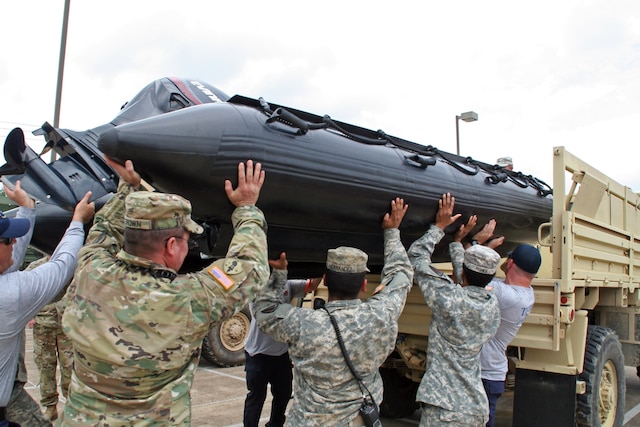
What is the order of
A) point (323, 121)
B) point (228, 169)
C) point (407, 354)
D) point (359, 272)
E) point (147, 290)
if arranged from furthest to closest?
point (407, 354), point (323, 121), point (359, 272), point (228, 169), point (147, 290)

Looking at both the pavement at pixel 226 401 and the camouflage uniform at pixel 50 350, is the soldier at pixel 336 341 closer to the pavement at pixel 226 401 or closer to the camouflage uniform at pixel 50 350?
the pavement at pixel 226 401

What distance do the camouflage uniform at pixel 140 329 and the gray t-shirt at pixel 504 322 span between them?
73.9 inches

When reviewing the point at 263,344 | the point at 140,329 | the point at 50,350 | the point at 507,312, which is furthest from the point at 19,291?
the point at 507,312

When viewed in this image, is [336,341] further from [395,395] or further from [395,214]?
[395,395]

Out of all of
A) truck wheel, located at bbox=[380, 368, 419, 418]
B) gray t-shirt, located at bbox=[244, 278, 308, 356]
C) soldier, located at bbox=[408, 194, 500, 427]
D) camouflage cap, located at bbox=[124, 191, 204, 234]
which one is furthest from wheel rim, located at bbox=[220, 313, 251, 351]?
camouflage cap, located at bbox=[124, 191, 204, 234]

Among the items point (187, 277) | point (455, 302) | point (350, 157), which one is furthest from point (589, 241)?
point (187, 277)

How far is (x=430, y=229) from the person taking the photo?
3.10m

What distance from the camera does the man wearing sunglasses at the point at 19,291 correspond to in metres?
2.16

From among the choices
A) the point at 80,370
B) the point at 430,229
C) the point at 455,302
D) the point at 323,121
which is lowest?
the point at 80,370

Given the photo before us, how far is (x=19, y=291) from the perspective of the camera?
2.15 meters

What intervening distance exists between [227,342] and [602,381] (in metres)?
4.44

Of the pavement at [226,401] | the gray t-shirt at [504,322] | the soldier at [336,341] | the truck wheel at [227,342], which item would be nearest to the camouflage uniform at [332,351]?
the soldier at [336,341]

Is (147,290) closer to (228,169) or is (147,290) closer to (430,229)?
(228,169)

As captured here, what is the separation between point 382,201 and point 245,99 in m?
0.89
